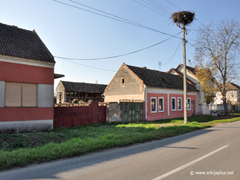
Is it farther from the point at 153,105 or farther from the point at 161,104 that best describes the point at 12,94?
the point at 161,104

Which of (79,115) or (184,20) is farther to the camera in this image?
(184,20)

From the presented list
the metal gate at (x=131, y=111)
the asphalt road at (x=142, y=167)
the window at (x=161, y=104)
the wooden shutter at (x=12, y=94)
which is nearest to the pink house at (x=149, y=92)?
the window at (x=161, y=104)

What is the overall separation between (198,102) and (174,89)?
8.88m

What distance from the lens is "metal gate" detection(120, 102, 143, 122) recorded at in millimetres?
19734

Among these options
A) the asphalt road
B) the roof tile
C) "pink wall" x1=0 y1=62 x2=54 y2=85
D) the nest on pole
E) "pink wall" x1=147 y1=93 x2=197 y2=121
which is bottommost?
the asphalt road

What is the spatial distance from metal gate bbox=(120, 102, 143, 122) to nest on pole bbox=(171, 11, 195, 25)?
29.5ft

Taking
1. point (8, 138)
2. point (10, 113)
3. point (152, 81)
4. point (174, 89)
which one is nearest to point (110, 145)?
point (8, 138)

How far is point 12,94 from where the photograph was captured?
1260 cm

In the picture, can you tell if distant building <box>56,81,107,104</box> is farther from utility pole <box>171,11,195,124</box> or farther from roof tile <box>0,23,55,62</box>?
utility pole <box>171,11,195,124</box>

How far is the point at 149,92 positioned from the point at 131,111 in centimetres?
377

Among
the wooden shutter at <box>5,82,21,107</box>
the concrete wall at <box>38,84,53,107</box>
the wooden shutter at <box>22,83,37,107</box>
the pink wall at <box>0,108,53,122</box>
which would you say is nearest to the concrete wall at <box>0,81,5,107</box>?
the wooden shutter at <box>5,82,21,107</box>

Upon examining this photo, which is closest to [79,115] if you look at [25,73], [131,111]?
[25,73]

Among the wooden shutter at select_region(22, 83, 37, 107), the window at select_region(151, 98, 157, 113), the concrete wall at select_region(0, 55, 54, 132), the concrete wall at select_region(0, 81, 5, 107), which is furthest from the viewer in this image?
the window at select_region(151, 98, 157, 113)

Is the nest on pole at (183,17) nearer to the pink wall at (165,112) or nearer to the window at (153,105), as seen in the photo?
the pink wall at (165,112)
